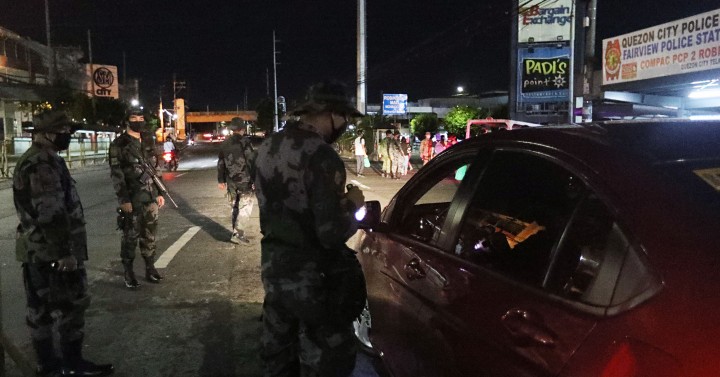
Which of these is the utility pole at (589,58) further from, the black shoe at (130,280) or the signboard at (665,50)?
the black shoe at (130,280)

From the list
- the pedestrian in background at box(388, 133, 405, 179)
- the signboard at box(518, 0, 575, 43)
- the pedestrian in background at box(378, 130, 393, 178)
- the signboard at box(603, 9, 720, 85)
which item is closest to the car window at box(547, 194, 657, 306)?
the signboard at box(603, 9, 720, 85)

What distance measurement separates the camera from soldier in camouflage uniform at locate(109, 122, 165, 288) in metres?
5.96

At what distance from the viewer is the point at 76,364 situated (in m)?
3.99

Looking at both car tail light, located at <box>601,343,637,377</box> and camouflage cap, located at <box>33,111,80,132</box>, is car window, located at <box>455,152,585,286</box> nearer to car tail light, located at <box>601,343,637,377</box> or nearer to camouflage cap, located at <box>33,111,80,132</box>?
car tail light, located at <box>601,343,637,377</box>

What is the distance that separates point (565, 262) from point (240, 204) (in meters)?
6.67

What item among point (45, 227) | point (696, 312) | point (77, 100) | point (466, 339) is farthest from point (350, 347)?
point (77, 100)

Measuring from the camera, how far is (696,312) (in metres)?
1.55

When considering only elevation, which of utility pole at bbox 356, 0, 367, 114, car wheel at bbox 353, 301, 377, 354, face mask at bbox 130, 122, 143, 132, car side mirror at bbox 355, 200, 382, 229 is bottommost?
car wheel at bbox 353, 301, 377, 354

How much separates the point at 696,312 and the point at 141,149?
5674mm

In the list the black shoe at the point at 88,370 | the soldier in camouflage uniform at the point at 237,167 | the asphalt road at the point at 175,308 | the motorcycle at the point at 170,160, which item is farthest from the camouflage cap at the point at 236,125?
the motorcycle at the point at 170,160

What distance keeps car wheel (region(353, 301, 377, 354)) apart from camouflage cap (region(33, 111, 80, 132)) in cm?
237

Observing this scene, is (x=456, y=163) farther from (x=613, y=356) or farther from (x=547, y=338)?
(x=613, y=356)

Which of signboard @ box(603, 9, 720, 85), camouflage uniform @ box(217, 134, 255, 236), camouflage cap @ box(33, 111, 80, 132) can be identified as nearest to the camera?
camouflage cap @ box(33, 111, 80, 132)

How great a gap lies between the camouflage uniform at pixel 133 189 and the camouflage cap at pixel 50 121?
196 centimetres
